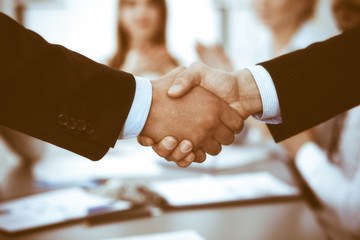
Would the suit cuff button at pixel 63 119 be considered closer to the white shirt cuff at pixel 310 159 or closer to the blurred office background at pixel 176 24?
the white shirt cuff at pixel 310 159

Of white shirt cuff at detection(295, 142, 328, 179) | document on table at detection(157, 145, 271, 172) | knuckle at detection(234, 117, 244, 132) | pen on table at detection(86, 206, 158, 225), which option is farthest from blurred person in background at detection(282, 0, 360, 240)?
pen on table at detection(86, 206, 158, 225)

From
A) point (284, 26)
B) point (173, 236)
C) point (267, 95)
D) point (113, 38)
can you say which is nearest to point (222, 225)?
point (173, 236)

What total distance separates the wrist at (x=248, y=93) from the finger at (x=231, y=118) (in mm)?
28

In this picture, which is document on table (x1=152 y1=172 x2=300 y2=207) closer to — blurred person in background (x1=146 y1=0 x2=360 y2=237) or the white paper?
blurred person in background (x1=146 y1=0 x2=360 y2=237)

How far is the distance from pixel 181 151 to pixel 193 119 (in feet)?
0.31

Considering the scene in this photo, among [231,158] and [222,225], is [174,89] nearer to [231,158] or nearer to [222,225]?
[222,225]

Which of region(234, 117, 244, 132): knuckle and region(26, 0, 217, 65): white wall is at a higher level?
region(234, 117, 244, 132): knuckle

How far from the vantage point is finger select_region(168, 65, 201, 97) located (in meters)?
0.95

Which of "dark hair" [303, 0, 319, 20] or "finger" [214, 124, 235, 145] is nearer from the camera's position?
"finger" [214, 124, 235, 145]

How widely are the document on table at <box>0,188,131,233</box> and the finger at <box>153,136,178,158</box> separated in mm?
162

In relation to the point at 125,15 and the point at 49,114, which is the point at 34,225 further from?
the point at 125,15

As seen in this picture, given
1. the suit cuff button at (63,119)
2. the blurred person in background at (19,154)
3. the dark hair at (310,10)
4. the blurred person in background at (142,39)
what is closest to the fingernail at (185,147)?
the suit cuff button at (63,119)

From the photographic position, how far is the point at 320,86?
917 millimetres

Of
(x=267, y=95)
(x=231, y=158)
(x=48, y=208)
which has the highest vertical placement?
(x=267, y=95)
